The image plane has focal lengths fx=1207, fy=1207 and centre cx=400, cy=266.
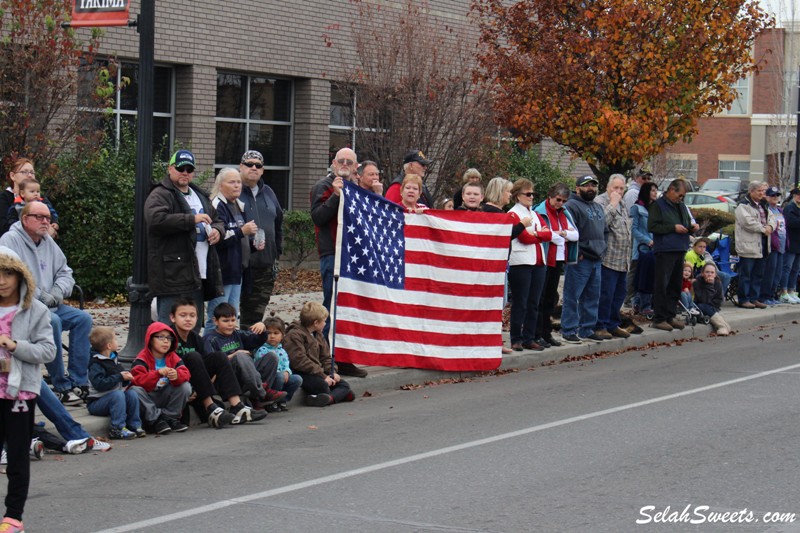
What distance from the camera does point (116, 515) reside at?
6895 millimetres

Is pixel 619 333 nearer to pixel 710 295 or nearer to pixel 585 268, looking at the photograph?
pixel 585 268

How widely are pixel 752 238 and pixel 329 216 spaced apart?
30.0 ft

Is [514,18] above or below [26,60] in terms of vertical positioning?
above

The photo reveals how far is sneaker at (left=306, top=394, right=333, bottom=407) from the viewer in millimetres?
10773

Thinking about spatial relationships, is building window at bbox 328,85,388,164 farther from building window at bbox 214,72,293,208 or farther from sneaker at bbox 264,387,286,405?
sneaker at bbox 264,387,286,405

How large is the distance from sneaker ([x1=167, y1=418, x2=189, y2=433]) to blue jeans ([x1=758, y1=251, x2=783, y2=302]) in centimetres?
1218

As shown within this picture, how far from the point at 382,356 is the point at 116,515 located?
5369 mm

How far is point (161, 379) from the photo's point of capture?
9.35 meters

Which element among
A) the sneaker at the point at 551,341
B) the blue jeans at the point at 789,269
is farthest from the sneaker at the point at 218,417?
the blue jeans at the point at 789,269

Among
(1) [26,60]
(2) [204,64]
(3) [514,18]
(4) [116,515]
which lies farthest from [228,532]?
(2) [204,64]

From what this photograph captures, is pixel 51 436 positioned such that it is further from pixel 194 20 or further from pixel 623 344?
pixel 194 20

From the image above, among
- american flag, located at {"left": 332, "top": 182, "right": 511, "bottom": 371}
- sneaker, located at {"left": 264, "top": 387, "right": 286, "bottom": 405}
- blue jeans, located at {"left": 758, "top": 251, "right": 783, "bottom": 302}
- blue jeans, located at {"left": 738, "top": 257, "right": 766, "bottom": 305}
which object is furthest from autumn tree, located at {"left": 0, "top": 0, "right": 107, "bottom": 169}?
blue jeans, located at {"left": 758, "top": 251, "right": 783, "bottom": 302}

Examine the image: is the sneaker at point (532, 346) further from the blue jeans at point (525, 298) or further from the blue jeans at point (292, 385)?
the blue jeans at point (292, 385)

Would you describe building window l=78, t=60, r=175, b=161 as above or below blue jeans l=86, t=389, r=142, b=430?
above
